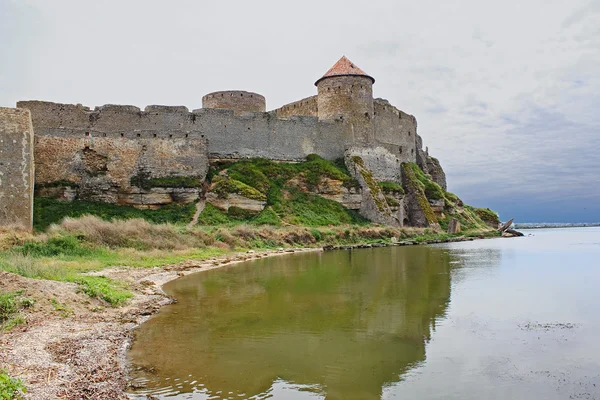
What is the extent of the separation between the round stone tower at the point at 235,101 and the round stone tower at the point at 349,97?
4.48 meters

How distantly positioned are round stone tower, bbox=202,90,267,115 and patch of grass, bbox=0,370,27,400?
2975 centimetres

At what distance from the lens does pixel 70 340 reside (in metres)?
6.52

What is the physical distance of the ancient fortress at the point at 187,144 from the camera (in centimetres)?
2188

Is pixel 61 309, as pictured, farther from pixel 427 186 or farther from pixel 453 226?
pixel 427 186

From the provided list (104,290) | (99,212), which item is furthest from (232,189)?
(104,290)

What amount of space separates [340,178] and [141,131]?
11667mm

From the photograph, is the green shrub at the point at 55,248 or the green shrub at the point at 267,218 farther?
the green shrub at the point at 267,218

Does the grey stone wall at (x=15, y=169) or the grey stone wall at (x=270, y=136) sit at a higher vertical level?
the grey stone wall at (x=270, y=136)

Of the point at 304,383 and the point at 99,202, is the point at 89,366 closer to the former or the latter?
the point at 304,383

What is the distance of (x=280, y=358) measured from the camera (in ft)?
20.9

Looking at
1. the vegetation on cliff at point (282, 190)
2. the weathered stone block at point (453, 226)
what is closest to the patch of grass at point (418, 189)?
the weathered stone block at point (453, 226)

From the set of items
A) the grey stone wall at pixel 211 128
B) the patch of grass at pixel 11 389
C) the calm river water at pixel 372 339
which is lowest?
the calm river water at pixel 372 339

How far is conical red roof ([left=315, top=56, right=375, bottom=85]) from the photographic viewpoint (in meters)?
31.8

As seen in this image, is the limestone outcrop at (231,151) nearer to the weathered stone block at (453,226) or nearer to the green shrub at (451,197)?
the weathered stone block at (453,226)
